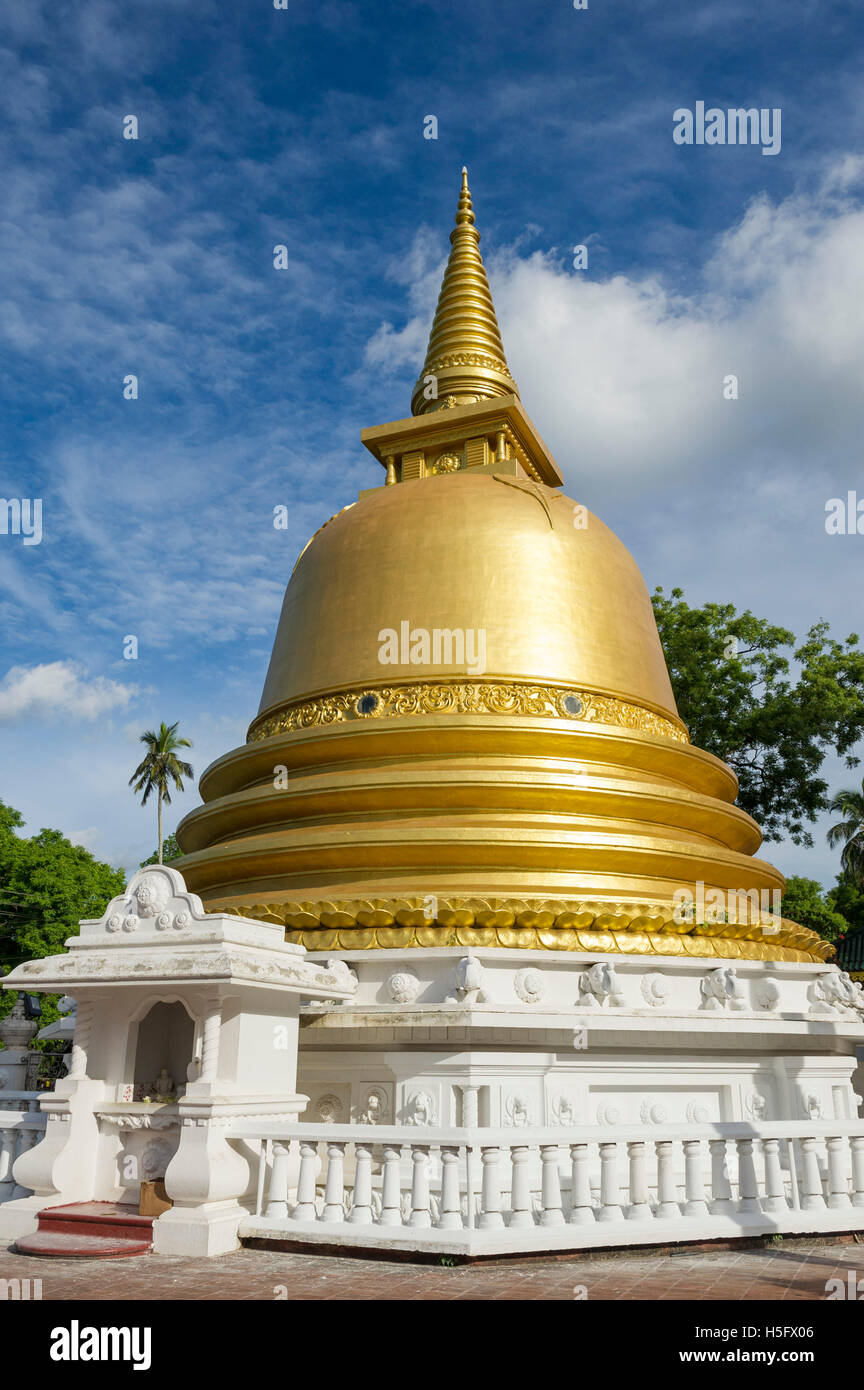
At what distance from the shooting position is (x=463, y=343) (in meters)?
23.9

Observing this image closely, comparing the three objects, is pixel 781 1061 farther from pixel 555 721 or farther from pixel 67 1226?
pixel 67 1226

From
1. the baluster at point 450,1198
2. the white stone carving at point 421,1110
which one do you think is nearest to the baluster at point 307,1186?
the baluster at point 450,1198

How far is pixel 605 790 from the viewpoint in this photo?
1449cm

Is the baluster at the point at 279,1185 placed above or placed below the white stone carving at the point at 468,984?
below

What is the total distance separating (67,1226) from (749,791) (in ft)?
83.9

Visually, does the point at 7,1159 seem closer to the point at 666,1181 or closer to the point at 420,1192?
the point at 420,1192

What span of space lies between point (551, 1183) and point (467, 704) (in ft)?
26.1

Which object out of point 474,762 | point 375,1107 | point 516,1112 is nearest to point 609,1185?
point 516,1112

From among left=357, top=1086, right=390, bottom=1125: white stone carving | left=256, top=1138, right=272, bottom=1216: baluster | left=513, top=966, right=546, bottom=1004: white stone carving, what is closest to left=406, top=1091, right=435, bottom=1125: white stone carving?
left=357, top=1086, right=390, bottom=1125: white stone carving

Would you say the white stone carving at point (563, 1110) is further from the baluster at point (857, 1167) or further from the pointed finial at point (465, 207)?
the pointed finial at point (465, 207)

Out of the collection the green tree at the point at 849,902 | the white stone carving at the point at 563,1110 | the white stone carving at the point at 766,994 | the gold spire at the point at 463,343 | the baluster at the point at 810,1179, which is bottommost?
the baluster at the point at 810,1179

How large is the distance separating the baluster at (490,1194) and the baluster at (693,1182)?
67.0 inches

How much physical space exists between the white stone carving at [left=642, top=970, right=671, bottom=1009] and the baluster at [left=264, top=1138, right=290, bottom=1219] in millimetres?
5153

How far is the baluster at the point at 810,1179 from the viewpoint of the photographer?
9033 mm
